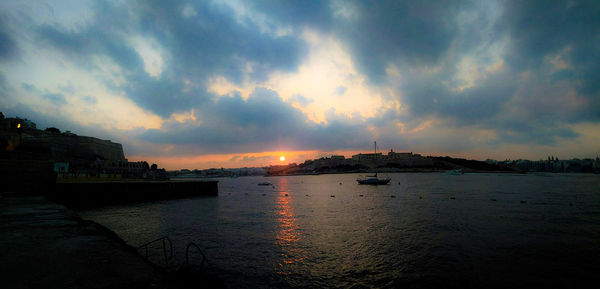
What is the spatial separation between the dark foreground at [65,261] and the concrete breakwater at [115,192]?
22.4 meters

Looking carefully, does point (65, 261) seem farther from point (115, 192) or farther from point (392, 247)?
point (115, 192)

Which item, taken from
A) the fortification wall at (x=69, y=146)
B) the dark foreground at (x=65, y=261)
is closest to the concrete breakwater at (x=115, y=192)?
the dark foreground at (x=65, y=261)

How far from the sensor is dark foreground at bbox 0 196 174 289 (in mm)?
5539

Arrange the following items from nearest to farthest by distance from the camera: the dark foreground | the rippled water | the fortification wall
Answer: the dark foreground
the rippled water
the fortification wall

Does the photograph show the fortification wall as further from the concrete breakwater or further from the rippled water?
the rippled water

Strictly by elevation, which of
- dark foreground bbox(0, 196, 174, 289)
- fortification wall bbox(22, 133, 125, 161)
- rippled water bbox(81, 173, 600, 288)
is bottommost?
rippled water bbox(81, 173, 600, 288)

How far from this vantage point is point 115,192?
38250 millimetres

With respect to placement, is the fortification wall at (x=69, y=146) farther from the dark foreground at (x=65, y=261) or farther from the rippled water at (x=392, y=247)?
the dark foreground at (x=65, y=261)

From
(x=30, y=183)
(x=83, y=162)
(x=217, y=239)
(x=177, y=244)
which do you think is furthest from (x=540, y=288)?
(x=83, y=162)

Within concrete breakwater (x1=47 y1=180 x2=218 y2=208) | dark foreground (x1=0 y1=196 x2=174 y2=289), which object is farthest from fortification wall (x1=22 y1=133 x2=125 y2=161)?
dark foreground (x1=0 y1=196 x2=174 y2=289)

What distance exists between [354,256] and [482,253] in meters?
7.25

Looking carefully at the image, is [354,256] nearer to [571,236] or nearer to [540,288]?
[540,288]

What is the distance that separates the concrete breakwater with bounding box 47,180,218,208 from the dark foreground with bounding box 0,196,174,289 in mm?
22416

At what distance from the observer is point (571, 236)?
18.5 meters
